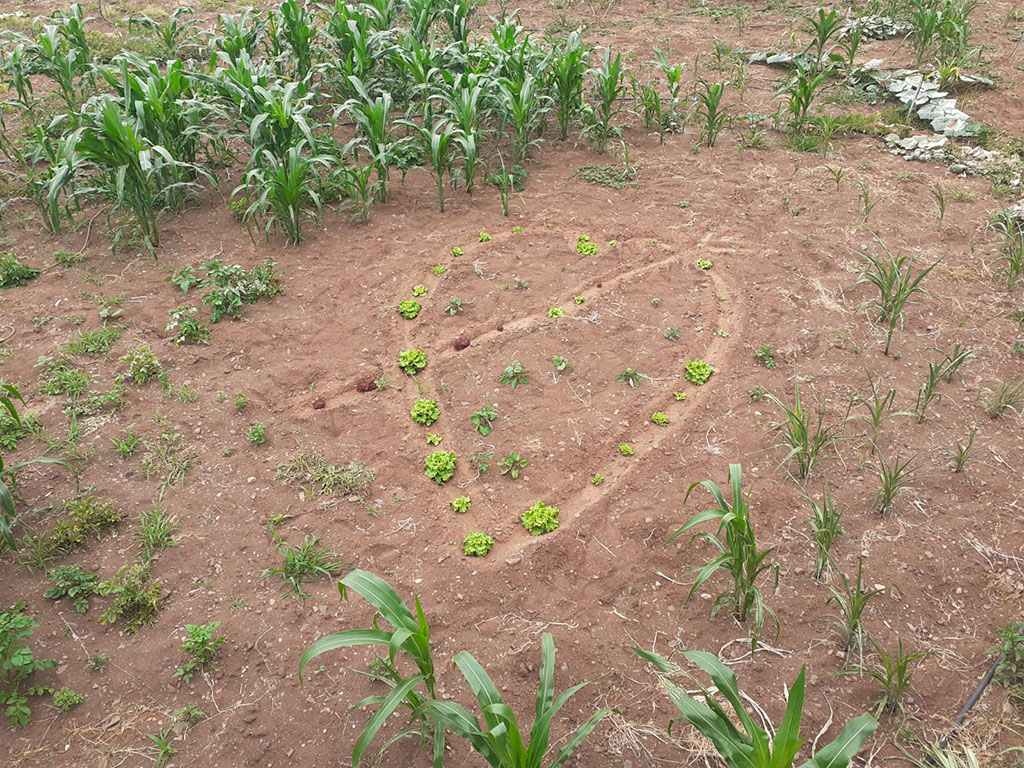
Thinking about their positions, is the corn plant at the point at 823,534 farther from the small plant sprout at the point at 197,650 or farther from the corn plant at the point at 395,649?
the small plant sprout at the point at 197,650

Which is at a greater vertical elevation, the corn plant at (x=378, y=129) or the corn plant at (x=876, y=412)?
the corn plant at (x=378, y=129)

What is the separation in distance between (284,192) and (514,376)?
2.36m

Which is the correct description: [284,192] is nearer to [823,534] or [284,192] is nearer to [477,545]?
[477,545]

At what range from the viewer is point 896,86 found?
23.3ft

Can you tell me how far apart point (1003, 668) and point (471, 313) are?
Result: 3.32 m

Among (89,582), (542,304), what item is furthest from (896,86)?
(89,582)

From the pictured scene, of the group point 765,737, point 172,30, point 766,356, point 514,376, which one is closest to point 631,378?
point 514,376

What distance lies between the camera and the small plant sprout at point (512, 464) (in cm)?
356

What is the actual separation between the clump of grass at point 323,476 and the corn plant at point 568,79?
424cm

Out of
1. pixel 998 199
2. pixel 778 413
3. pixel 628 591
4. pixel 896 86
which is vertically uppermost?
pixel 896 86

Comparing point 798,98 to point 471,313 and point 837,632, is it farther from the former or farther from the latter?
point 837,632

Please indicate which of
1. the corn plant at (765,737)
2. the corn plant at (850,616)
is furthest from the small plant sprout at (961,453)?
the corn plant at (765,737)

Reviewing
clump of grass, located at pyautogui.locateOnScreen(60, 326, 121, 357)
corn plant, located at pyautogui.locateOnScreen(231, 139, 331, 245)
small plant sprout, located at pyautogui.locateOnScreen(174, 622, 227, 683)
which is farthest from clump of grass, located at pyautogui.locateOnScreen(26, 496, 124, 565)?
corn plant, located at pyautogui.locateOnScreen(231, 139, 331, 245)

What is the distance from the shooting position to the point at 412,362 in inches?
165
